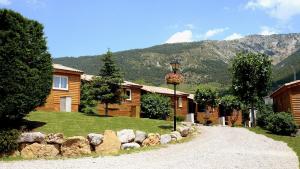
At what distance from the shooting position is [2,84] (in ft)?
61.7

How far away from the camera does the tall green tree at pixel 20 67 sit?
748 inches

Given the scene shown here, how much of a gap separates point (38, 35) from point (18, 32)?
1577 millimetres

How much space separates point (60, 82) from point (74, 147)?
64.6 ft

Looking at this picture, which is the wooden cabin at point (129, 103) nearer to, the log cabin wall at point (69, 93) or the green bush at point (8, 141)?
the log cabin wall at point (69, 93)

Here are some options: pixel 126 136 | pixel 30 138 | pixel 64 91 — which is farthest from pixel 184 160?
pixel 64 91

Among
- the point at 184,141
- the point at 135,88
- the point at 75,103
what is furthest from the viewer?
the point at 135,88

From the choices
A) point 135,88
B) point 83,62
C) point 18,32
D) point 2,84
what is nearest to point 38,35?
point 18,32

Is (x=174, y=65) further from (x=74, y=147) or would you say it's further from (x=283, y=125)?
(x=74, y=147)

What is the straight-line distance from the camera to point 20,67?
63.8ft

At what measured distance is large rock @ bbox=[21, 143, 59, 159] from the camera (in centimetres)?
1797

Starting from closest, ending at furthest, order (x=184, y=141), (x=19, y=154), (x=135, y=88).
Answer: (x=19, y=154)
(x=184, y=141)
(x=135, y=88)

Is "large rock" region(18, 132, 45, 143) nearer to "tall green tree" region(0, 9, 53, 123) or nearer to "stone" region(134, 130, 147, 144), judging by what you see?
"tall green tree" region(0, 9, 53, 123)

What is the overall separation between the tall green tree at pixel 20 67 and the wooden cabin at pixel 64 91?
1507cm

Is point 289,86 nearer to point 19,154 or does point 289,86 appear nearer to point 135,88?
point 135,88
